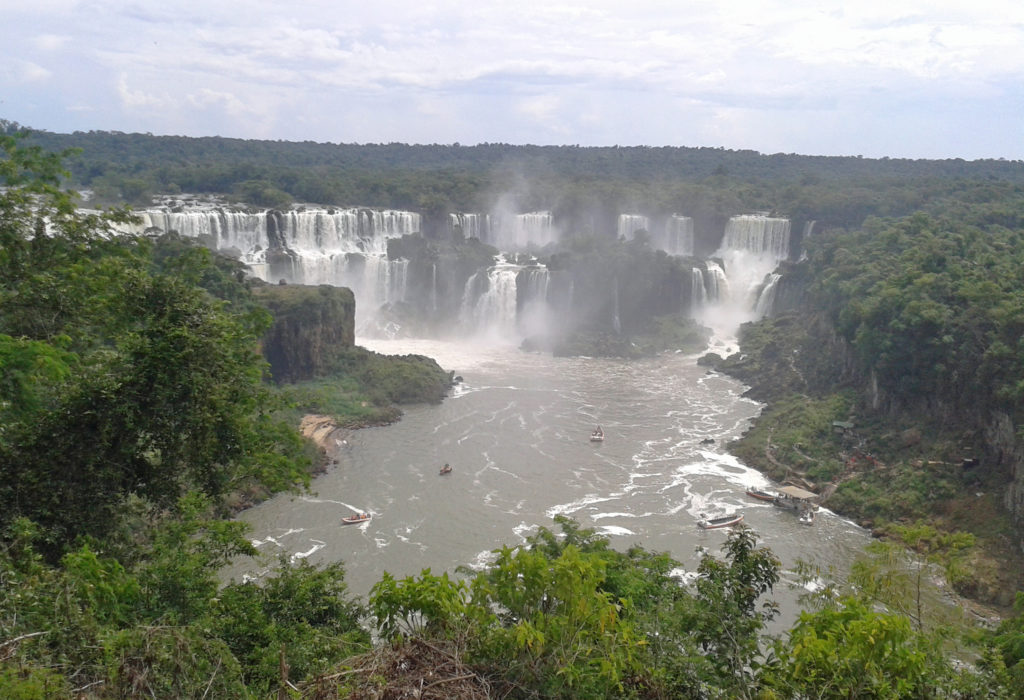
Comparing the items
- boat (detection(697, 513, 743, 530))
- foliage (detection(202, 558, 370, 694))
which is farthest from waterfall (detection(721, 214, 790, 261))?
foliage (detection(202, 558, 370, 694))

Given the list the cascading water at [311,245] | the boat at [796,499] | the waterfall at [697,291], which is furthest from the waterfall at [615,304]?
the boat at [796,499]

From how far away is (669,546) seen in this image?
19.5 meters

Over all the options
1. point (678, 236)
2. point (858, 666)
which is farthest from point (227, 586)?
point (678, 236)

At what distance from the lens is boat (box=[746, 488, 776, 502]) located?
893 inches

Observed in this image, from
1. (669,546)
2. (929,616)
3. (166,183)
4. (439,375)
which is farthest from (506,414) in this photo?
(166,183)

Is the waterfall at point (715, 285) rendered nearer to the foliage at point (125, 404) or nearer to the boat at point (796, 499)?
the boat at point (796, 499)

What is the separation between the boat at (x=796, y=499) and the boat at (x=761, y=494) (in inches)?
6.7

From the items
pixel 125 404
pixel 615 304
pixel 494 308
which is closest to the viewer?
pixel 125 404

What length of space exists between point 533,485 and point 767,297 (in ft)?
91.0

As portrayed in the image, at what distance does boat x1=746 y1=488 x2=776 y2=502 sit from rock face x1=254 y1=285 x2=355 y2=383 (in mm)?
17389

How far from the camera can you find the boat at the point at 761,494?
22.7 m

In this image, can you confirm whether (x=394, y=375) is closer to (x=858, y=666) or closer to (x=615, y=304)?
(x=615, y=304)

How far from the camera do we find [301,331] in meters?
32.4

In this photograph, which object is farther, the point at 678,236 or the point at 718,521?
the point at 678,236
